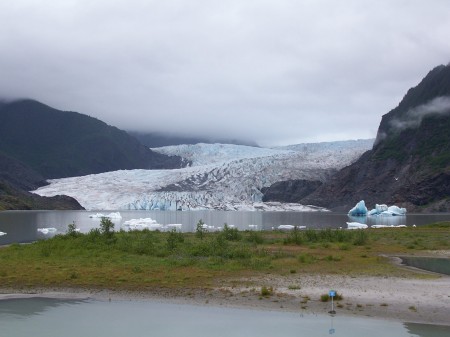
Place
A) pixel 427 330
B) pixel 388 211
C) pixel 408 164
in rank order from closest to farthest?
pixel 427 330, pixel 388 211, pixel 408 164

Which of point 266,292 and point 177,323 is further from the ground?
point 266,292

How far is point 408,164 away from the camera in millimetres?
148750

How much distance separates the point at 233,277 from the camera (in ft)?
65.7

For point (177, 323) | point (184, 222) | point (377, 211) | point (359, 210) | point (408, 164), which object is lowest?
point (177, 323)

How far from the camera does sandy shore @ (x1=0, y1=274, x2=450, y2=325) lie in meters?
14.5

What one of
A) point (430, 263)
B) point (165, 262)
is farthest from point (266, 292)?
point (430, 263)

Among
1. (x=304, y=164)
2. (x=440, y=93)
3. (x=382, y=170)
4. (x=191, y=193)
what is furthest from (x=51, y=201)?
(x=440, y=93)

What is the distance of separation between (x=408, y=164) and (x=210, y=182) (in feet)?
183

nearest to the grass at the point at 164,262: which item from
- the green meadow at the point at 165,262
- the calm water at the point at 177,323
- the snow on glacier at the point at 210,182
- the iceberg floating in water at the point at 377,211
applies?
the green meadow at the point at 165,262

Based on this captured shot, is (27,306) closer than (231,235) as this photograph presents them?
Yes

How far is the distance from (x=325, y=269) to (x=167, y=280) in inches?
272

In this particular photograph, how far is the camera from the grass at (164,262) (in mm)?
19219

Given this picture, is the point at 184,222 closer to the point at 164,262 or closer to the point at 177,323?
the point at 164,262

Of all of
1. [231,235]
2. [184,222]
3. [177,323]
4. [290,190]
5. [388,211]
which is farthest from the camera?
[290,190]
